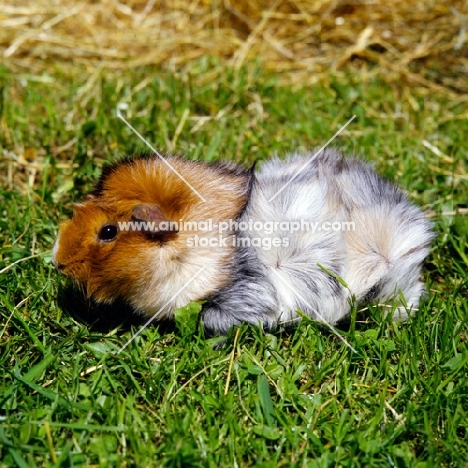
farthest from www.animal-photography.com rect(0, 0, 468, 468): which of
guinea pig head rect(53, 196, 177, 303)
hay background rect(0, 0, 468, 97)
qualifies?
hay background rect(0, 0, 468, 97)

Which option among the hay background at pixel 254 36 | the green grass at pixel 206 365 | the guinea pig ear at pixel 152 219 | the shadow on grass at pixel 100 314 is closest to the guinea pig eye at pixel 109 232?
the guinea pig ear at pixel 152 219

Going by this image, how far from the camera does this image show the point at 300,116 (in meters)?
4.98

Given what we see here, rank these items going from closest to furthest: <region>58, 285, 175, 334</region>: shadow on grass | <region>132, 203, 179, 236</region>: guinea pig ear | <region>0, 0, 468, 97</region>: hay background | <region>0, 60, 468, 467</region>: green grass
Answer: <region>0, 60, 468, 467</region>: green grass, <region>132, 203, 179, 236</region>: guinea pig ear, <region>58, 285, 175, 334</region>: shadow on grass, <region>0, 0, 468, 97</region>: hay background

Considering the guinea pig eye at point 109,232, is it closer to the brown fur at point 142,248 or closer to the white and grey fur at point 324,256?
the brown fur at point 142,248

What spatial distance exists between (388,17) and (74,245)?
14.9 feet

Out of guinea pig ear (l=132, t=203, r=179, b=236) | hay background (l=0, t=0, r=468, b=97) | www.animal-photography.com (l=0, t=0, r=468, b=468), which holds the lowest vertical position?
www.animal-photography.com (l=0, t=0, r=468, b=468)

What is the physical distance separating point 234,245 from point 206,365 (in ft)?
2.03

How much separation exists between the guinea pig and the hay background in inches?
101

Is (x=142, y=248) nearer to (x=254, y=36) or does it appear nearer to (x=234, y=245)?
(x=234, y=245)

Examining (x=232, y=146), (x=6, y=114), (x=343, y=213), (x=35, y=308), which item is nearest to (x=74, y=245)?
(x=35, y=308)

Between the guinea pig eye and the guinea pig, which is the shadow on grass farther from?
the guinea pig eye

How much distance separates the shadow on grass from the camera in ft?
10.8

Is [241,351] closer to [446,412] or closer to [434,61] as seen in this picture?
[446,412]

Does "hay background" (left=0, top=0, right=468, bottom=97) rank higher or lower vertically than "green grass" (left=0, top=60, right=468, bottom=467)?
higher
